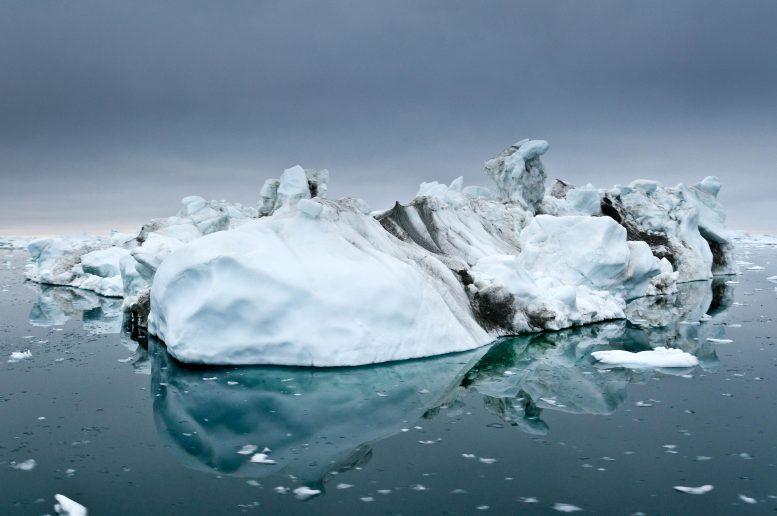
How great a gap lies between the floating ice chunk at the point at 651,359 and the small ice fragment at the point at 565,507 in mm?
7174

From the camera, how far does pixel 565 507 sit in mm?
6008

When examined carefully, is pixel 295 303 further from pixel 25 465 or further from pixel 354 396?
pixel 25 465

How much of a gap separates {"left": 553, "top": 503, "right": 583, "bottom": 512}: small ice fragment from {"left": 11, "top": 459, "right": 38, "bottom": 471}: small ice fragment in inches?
241

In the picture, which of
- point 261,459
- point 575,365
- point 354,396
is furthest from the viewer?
point 575,365

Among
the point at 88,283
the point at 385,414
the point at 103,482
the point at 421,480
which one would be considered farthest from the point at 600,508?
the point at 88,283

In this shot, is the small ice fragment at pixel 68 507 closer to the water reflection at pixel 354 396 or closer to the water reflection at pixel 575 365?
the water reflection at pixel 354 396

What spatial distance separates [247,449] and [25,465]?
2645 mm

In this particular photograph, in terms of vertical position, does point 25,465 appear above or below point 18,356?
below

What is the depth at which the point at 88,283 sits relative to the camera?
1341 inches

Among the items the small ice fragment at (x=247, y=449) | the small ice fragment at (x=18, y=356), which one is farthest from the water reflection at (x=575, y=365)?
the small ice fragment at (x=18, y=356)

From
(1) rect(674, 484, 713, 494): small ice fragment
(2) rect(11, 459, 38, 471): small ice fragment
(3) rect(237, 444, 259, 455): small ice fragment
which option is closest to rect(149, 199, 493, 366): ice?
(3) rect(237, 444, 259, 455): small ice fragment

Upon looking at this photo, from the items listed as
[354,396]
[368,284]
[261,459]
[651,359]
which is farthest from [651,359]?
[261,459]

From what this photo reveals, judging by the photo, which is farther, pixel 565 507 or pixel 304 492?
pixel 304 492

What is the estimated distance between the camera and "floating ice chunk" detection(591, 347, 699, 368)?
12.3 m
